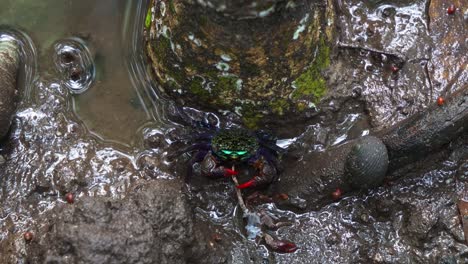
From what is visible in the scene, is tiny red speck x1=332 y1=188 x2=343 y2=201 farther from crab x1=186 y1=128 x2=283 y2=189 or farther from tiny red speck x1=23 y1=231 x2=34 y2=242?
tiny red speck x1=23 y1=231 x2=34 y2=242

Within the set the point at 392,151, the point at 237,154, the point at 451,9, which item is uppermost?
the point at 451,9

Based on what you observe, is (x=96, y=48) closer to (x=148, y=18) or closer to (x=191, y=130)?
(x=148, y=18)

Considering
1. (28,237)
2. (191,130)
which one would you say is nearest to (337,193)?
(191,130)

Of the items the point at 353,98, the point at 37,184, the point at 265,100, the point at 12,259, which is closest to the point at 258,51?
the point at 265,100

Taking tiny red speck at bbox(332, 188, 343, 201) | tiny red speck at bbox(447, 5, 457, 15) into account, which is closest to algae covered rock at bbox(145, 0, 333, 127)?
tiny red speck at bbox(332, 188, 343, 201)

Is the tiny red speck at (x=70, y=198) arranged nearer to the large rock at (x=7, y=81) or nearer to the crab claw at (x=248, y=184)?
the large rock at (x=7, y=81)

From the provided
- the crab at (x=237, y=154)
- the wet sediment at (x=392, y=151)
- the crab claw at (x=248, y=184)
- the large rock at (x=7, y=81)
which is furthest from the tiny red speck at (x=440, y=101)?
the large rock at (x=7, y=81)
